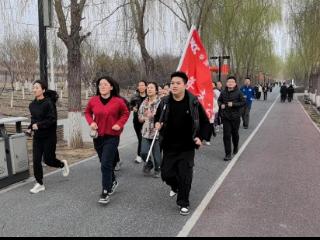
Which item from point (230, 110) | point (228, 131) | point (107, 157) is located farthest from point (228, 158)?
point (107, 157)

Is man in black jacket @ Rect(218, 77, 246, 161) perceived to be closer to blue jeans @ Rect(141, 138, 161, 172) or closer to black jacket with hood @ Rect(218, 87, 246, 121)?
black jacket with hood @ Rect(218, 87, 246, 121)

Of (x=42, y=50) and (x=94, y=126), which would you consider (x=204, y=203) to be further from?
(x=42, y=50)

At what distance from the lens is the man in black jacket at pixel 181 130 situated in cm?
573

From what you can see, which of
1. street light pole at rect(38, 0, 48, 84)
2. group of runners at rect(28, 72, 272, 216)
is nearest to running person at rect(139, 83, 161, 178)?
group of runners at rect(28, 72, 272, 216)

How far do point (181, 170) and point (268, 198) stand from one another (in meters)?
1.46

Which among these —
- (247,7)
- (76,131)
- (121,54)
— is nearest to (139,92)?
(76,131)

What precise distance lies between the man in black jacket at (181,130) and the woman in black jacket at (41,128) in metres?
1.90

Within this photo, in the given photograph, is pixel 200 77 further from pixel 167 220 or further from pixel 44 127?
pixel 167 220

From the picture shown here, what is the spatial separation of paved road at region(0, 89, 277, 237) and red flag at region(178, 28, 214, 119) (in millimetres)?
1712

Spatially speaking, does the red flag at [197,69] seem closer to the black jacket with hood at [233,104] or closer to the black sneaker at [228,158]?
the black jacket with hood at [233,104]

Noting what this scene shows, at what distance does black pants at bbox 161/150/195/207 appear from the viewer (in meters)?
5.82

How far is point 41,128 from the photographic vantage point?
6.84 m

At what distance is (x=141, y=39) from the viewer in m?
15.6

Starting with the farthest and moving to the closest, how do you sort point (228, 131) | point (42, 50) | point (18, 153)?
point (42, 50)
point (228, 131)
point (18, 153)
